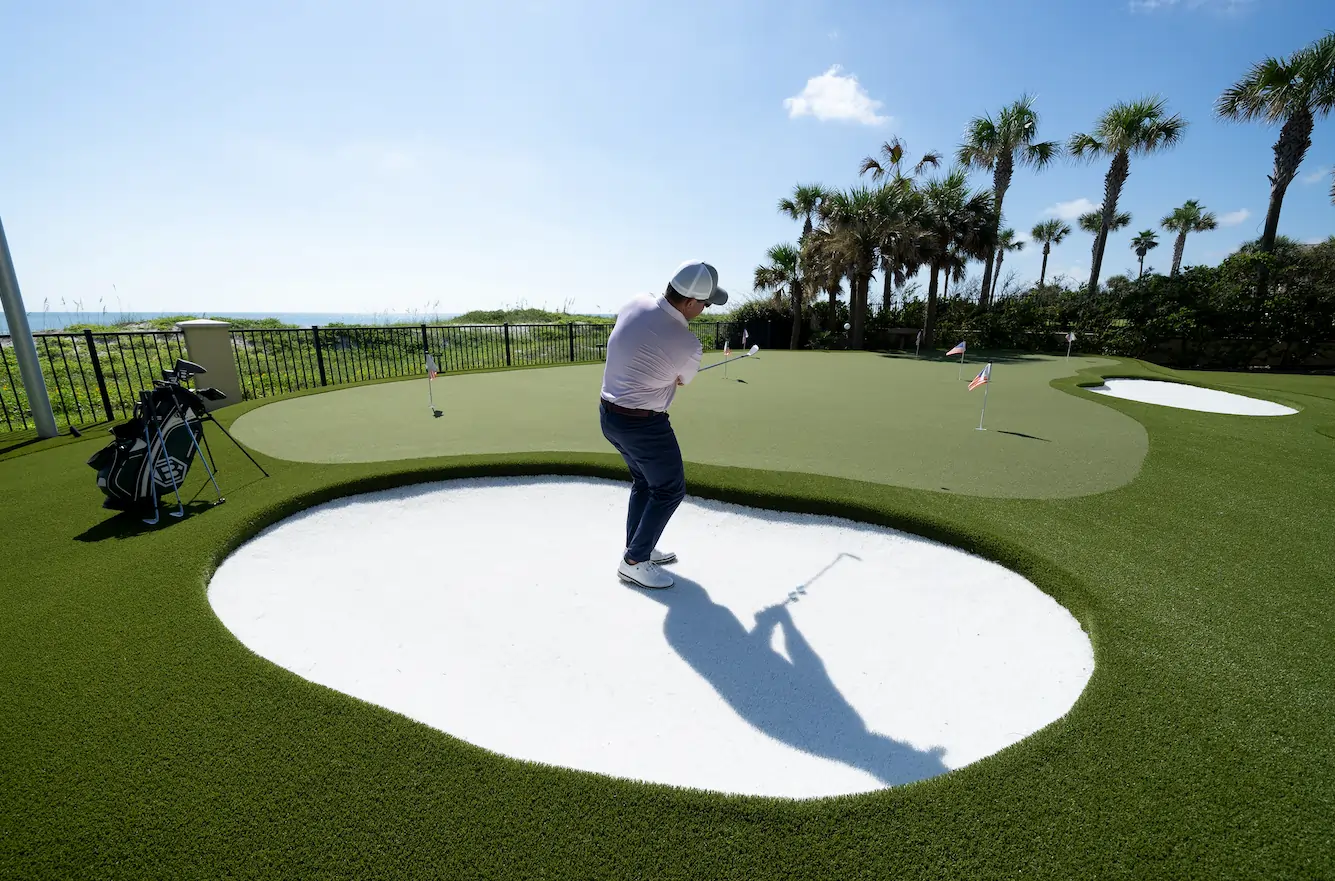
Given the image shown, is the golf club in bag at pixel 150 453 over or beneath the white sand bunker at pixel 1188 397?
over

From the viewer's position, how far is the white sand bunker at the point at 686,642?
7.47ft

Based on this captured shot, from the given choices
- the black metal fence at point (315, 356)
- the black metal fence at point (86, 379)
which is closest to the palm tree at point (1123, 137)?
the black metal fence at point (315, 356)

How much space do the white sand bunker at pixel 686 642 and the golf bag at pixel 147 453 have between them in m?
0.94

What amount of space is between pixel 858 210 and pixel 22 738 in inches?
895

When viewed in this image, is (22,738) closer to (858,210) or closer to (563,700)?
(563,700)

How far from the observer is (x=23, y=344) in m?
6.02

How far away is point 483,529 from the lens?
411cm

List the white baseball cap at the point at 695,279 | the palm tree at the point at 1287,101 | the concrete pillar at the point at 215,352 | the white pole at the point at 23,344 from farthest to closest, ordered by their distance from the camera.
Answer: the palm tree at the point at 1287,101 < the concrete pillar at the point at 215,352 < the white pole at the point at 23,344 < the white baseball cap at the point at 695,279

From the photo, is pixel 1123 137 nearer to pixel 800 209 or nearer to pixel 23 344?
pixel 800 209

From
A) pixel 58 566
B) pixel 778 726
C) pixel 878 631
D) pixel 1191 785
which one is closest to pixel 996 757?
pixel 1191 785

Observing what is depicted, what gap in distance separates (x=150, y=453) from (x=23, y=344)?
4108mm

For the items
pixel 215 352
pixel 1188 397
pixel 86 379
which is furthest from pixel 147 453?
pixel 1188 397

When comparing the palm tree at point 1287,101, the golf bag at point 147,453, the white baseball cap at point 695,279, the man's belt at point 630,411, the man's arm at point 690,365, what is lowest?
the golf bag at point 147,453

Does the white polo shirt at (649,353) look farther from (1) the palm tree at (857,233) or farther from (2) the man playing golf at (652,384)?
(1) the palm tree at (857,233)
